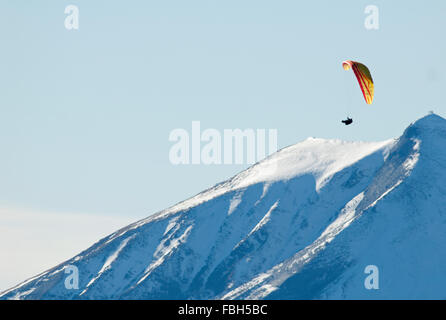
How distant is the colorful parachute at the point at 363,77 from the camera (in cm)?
18381

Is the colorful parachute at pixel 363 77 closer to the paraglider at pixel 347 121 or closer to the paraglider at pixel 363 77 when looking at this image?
the paraglider at pixel 363 77

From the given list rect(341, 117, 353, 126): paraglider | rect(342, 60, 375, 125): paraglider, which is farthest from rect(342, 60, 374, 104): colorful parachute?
rect(341, 117, 353, 126): paraglider

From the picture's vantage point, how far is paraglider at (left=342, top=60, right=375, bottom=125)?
603ft

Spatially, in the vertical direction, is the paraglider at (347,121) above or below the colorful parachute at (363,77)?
below

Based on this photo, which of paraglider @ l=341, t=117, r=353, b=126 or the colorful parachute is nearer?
paraglider @ l=341, t=117, r=353, b=126

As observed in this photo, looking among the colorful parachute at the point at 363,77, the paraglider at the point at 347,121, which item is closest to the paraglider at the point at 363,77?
the colorful parachute at the point at 363,77

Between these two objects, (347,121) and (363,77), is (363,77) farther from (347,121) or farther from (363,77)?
(347,121)

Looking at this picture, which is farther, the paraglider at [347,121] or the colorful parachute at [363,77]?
the colorful parachute at [363,77]

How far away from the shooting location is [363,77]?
607ft

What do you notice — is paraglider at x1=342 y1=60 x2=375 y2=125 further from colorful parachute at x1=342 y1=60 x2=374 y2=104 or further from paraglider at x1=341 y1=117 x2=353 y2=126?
paraglider at x1=341 y1=117 x2=353 y2=126

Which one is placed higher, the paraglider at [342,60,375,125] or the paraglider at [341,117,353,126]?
the paraglider at [342,60,375,125]
